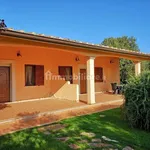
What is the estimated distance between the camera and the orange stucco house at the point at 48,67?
11276 mm

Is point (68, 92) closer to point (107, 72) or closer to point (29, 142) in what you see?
point (107, 72)

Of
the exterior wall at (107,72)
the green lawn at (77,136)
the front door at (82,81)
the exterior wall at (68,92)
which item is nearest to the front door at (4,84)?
the exterior wall at (68,92)

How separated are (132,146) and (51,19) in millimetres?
23413

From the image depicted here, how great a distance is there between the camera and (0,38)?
8.10 metres

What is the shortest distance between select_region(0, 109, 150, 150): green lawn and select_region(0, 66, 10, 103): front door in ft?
20.5

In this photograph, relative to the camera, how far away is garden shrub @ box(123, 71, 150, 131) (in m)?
7.23

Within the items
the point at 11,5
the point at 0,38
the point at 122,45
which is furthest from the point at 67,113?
the point at 122,45

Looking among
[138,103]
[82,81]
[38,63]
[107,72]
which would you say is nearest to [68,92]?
[38,63]

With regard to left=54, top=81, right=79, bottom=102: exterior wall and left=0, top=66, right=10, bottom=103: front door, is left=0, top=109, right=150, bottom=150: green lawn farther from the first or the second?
left=0, top=66, right=10, bottom=103: front door

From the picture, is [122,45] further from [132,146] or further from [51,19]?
[132,146]

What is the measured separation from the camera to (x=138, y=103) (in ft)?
24.1

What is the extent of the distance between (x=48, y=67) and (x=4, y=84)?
3705 mm

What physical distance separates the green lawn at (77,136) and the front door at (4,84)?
6251mm

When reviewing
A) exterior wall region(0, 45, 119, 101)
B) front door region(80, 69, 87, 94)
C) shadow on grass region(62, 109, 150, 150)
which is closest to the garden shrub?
shadow on grass region(62, 109, 150, 150)
